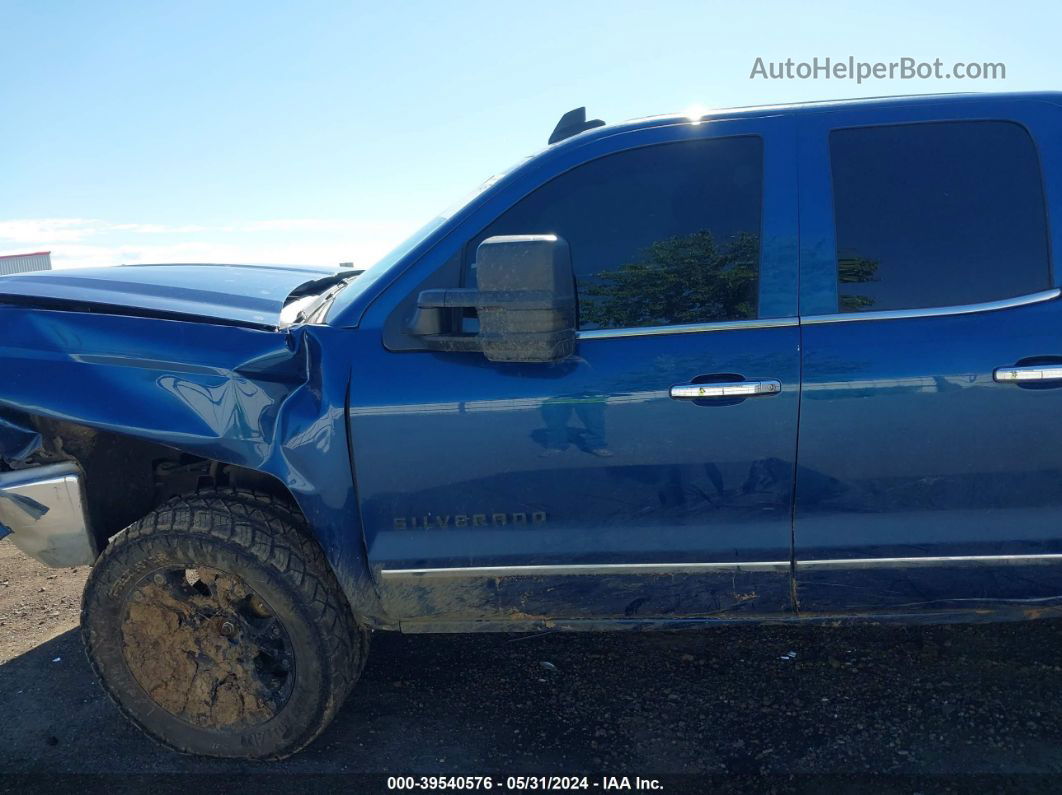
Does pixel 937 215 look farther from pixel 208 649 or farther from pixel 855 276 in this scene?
pixel 208 649

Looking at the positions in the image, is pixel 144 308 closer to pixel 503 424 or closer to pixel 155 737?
pixel 503 424

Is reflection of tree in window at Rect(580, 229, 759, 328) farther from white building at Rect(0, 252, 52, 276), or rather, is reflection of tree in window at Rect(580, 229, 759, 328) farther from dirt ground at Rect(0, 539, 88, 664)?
white building at Rect(0, 252, 52, 276)

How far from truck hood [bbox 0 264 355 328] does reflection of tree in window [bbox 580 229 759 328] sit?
3.71 ft

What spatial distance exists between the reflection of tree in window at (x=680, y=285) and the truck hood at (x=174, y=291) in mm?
1130

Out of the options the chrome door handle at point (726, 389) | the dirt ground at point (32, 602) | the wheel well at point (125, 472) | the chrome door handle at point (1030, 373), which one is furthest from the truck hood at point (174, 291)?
the chrome door handle at point (1030, 373)

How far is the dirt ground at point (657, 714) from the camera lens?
258cm

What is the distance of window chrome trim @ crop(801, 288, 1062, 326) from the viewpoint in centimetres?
233

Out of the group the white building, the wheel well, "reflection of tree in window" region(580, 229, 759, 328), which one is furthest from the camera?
the white building

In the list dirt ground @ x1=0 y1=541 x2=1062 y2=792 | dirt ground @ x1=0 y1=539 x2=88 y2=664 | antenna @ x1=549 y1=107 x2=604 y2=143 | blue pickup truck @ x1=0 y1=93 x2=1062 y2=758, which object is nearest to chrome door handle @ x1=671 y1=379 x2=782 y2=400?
blue pickup truck @ x1=0 y1=93 x2=1062 y2=758

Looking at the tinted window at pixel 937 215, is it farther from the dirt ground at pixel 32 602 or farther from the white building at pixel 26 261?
the white building at pixel 26 261

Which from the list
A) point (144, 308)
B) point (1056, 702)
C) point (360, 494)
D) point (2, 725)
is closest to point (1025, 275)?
point (1056, 702)

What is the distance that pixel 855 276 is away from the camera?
7.87 feet

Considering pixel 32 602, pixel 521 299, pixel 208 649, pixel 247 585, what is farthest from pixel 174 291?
pixel 32 602

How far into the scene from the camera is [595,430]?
237cm
